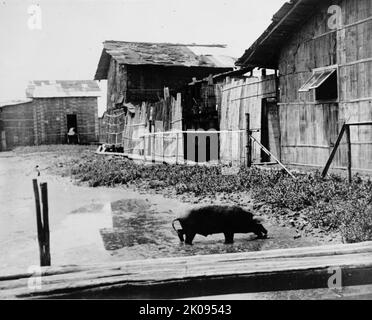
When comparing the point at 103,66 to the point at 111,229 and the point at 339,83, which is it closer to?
the point at 339,83

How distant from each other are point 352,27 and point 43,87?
32720 mm

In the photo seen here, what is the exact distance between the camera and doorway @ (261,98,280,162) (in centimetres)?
1363

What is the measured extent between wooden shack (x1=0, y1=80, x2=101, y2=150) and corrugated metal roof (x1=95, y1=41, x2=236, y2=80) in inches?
245

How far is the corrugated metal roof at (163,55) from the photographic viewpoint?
28.1 metres

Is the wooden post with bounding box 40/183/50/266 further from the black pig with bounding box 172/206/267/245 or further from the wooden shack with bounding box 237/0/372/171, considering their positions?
the wooden shack with bounding box 237/0/372/171

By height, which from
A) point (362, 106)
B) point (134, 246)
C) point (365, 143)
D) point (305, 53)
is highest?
point (305, 53)

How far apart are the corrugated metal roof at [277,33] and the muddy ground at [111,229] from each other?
4970 millimetres

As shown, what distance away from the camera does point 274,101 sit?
13.7 m

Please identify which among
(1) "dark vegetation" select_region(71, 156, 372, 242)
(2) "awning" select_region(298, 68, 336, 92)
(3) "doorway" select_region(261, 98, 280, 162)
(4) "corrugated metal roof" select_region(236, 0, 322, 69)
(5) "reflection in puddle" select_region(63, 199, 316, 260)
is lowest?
(5) "reflection in puddle" select_region(63, 199, 316, 260)

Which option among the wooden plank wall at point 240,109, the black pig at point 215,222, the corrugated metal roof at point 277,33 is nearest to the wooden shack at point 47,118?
the wooden plank wall at point 240,109

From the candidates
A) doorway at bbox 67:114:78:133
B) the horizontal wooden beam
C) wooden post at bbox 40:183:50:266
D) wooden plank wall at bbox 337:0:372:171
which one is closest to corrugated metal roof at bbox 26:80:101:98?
doorway at bbox 67:114:78:133

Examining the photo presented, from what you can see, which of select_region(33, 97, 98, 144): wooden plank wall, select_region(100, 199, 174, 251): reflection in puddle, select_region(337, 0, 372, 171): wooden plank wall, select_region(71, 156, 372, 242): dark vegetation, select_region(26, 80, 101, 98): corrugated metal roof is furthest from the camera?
select_region(26, 80, 101, 98): corrugated metal roof
